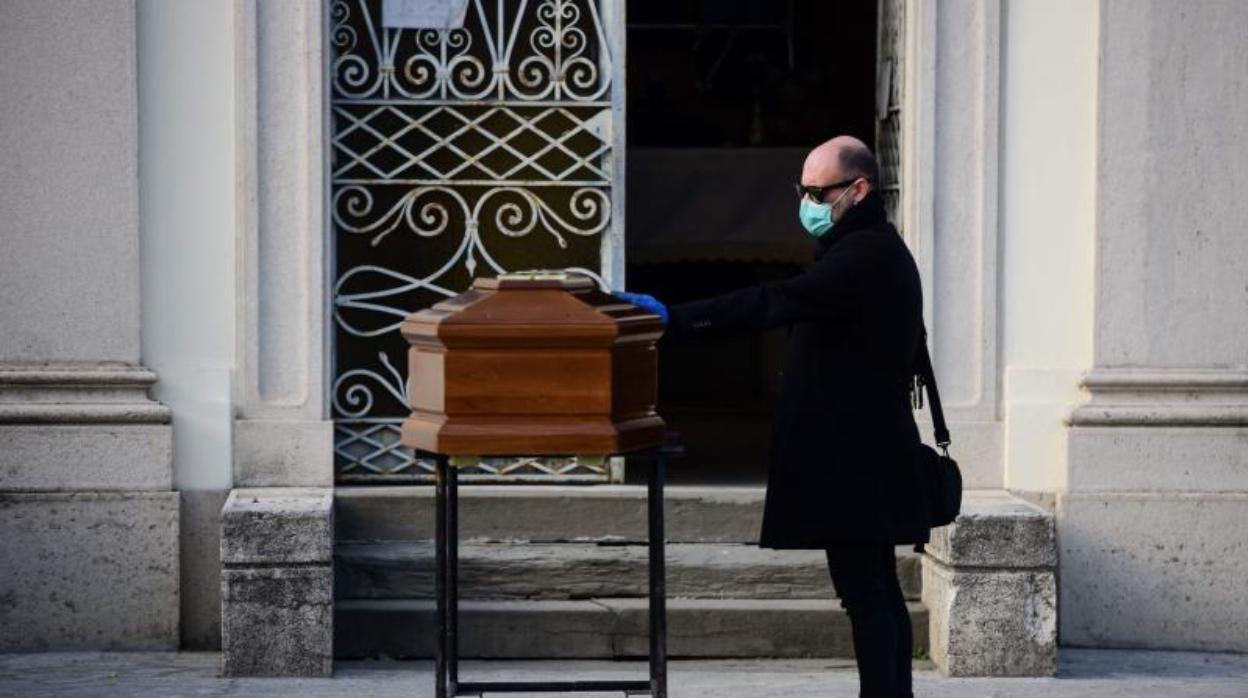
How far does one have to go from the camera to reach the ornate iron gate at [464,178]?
932cm

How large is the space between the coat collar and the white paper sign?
2.81 metres

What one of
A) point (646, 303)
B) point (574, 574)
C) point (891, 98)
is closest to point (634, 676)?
point (574, 574)

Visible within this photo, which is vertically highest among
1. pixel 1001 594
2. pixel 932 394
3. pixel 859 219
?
pixel 859 219

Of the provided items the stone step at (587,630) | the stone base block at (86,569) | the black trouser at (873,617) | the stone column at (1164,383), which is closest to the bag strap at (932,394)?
the black trouser at (873,617)

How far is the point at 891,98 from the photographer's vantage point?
31.4 ft

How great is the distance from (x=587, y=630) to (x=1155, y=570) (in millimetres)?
2323

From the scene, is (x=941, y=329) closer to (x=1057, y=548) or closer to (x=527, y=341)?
(x=1057, y=548)

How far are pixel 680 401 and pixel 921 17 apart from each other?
5850 mm

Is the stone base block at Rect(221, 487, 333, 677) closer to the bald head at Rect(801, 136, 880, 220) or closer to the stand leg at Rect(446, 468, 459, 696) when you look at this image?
the stand leg at Rect(446, 468, 459, 696)

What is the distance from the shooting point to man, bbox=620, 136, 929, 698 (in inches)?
272

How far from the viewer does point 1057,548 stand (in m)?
8.77

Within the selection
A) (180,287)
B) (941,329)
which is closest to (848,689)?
(941,329)

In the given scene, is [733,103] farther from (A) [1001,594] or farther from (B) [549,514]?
(A) [1001,594]

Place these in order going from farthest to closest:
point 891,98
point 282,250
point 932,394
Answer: point 891,98, point 282,250, point 932,394
